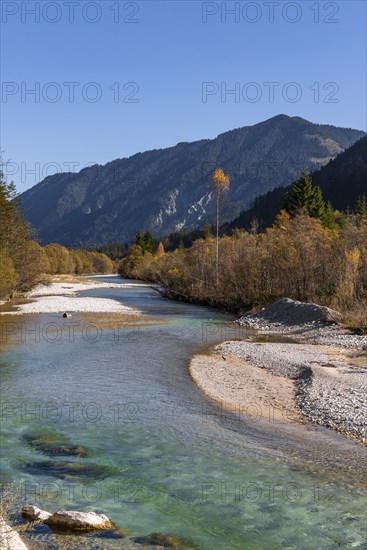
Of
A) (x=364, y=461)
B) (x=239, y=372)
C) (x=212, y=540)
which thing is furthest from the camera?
(x=239, y=372)

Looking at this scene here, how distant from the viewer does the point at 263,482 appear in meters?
9.61

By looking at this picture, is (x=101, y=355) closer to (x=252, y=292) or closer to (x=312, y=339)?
(x=312, y=339)

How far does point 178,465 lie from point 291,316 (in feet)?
83.4

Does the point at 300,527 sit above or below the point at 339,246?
below

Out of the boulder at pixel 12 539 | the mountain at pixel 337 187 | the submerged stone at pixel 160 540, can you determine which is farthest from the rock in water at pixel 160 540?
the mountain at pixel 337 187

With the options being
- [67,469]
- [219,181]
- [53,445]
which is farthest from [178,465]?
[219,181]

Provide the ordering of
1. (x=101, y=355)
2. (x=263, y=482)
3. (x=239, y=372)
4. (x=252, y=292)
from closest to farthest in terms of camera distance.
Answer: (x=263, y=482) < (x=239, y=372) < (x=101, y=355) < (x=252, y=292)

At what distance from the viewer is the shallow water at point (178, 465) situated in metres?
8.04

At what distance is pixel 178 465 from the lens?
1055cm

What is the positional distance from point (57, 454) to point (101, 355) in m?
12.0

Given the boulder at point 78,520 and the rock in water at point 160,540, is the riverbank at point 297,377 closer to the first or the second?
the rock in water at point 160,540

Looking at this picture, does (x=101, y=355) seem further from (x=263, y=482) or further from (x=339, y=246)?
(x=339, y=246)

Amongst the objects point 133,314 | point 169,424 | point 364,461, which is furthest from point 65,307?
point 364,461

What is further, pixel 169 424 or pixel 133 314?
pixel 133 314
